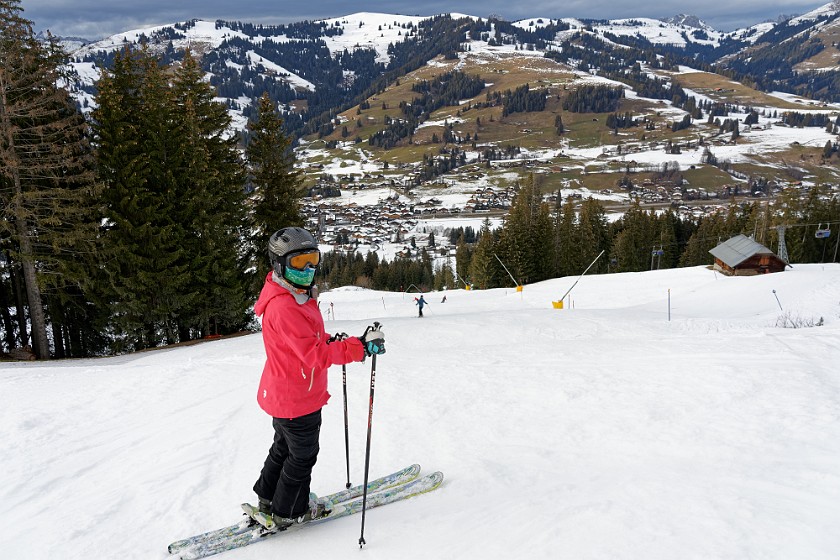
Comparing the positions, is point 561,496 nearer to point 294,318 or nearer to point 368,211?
point 294,318

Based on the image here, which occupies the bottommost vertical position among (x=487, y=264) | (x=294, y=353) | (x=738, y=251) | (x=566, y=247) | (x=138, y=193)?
(x=487, y=264)

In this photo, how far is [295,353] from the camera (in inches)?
144

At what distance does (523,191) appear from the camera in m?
60.8

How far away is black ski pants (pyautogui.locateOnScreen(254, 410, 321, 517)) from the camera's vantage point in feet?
12.5

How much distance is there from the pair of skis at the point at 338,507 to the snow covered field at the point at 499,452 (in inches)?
4.2

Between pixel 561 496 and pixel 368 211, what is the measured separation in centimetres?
19185

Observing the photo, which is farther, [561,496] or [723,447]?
[723,447]

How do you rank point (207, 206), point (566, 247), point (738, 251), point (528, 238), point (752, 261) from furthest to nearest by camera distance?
point (566, 247), point (528, 238), point (738, 251), point (752, 261), point (207, 206)

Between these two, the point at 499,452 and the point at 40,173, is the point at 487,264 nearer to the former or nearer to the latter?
the point at 40,173

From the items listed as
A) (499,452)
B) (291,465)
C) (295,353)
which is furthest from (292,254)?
(499,452)

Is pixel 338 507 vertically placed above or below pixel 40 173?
below

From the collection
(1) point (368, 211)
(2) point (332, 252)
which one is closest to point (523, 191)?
(2) point (332, 252)

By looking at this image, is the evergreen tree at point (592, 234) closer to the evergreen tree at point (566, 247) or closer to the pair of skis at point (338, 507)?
the evergreen tree at point (566, 247)

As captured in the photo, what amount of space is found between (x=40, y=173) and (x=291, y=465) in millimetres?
18464
